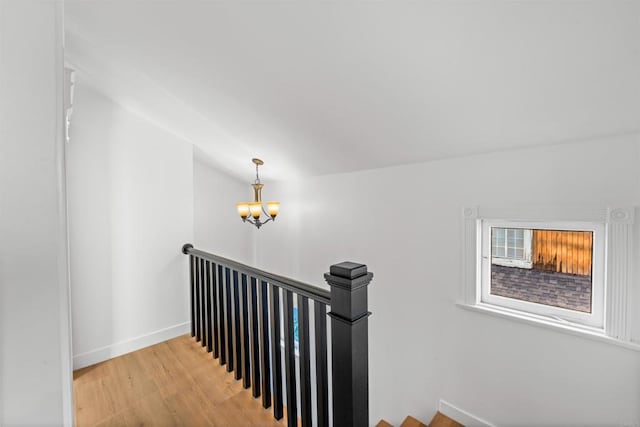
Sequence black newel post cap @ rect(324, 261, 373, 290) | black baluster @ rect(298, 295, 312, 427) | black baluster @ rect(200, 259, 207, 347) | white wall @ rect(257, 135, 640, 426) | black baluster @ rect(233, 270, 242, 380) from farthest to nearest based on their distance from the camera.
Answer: black baluster @ rect(200, 259, 207, 347), black baluster @ rect(233, 270, 242, 380), white wall @ rect(257, 135, 640, 426), black baluster @ rect(298, 295, 312, 427), black newel post cap @ rect(324, 261, 373, 290)

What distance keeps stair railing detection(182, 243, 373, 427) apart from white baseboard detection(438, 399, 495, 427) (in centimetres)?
113

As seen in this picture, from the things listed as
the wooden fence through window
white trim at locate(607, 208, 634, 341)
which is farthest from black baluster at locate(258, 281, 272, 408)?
white trim at locate(607, 208, 634, 341)

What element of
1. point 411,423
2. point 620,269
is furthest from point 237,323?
point 620,269

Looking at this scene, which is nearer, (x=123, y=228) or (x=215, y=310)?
(x=215, y=310)

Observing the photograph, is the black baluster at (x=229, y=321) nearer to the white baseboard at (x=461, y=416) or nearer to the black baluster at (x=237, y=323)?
the black baluster at (x=237, y=323)

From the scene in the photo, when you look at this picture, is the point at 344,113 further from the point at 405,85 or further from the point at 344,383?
the point at 344,383

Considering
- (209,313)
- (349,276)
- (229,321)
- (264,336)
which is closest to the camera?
(349,276)

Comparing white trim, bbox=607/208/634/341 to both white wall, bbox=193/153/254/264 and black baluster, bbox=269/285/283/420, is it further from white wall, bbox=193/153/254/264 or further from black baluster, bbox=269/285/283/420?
white wall, bbox=193/153/254/264

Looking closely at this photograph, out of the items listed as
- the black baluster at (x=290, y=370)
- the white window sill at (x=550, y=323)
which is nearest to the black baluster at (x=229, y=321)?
the black baluster at (x=290, y=370)

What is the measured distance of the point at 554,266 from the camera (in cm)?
182

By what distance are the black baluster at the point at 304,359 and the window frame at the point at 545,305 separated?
4.53 feet

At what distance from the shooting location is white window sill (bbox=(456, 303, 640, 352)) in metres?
1.51

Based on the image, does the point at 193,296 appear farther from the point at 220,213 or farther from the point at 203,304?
the point at 220,213

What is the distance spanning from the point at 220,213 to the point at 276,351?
254 cm
